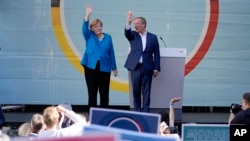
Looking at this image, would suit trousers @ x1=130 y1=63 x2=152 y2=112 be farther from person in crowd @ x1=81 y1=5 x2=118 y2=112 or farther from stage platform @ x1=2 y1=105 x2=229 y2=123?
stage platform @ x1=2 y1=105 x2=229 y2=123

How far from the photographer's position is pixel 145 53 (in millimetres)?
8273

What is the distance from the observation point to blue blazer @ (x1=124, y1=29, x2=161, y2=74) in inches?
325

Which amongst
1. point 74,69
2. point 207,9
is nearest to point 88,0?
point 74,69

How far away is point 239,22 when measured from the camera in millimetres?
10133

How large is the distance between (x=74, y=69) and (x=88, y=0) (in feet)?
3.85

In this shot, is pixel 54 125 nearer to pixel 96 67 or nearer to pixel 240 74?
pixel 96 67

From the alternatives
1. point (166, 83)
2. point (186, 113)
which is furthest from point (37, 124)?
point (186, 113)

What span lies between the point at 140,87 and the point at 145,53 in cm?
48

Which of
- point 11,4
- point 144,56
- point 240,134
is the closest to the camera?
point 240,134

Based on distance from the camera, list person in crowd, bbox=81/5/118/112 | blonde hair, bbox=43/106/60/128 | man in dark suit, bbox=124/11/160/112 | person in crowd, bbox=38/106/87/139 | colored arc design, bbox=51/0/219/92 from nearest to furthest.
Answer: person in crowd, bbox=38/106/87/139, blonde hair, bbox=43/106/60/128, man in dark suit, bbox=124/11/160/112, person in crowd, bbox=81/5/118/112, colored arc design, bbox=51/0/219/92

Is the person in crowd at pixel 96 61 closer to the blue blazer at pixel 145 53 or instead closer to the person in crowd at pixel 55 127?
the blue blazer at pixel 145 53

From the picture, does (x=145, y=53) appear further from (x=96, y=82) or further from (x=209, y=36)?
(x=209, y=36)

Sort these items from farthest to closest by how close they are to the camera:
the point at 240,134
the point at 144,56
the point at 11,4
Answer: the point at 11,4
the point at 144,56
the point at 240,134

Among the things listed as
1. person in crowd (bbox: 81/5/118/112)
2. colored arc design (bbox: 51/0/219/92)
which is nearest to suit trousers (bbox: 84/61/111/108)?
person in crowd (bbox: 81/5/118/112)
